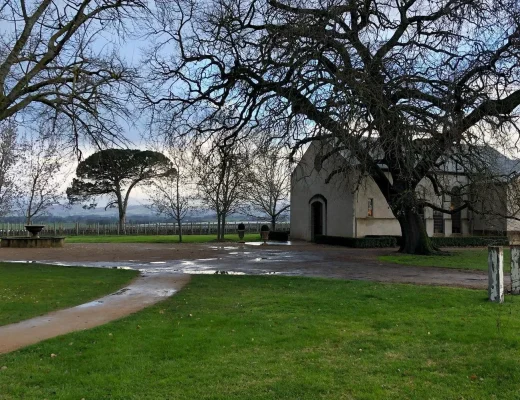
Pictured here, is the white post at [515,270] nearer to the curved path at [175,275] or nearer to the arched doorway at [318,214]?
the curved path at [175,275]

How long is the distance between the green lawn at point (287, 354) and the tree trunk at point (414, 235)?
13098 millimetres

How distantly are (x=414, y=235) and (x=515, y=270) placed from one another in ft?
41.2

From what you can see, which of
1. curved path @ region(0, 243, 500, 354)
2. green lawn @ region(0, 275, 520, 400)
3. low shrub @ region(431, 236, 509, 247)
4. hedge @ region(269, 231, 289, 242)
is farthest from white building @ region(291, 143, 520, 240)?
green lawn @ region(0, 275, 520, 400)

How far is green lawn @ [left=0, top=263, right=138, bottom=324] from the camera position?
30.6ft

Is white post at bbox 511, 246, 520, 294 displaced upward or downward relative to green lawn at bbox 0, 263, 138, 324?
upward

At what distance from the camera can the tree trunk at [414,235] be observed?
22.2 meters

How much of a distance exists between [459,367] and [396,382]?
93 cm

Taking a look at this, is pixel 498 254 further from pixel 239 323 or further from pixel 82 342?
pixel 82 342

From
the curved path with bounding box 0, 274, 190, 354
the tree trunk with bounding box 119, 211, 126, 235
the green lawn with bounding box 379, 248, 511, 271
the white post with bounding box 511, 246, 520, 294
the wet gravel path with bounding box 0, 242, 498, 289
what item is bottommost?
the curved path with bounding box 0, 274, 190, 354

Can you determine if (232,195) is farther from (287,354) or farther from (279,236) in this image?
(287,354)

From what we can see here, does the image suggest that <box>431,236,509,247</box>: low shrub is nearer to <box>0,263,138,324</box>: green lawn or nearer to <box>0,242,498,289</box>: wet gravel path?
<box>0,242,498,289</box>: wet gravel path

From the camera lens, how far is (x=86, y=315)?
8.66m

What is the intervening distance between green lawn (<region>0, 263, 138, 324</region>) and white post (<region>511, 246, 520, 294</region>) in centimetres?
907

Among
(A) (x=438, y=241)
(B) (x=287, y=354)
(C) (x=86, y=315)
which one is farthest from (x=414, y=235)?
(B) (x=287, y=354)
